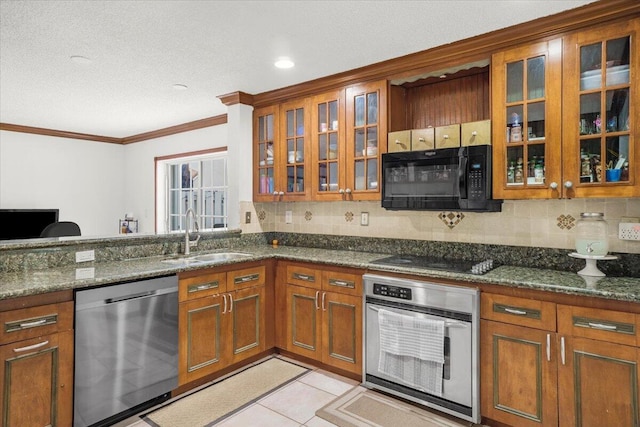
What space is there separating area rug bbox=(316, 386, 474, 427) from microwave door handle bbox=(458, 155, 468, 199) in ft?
4.71

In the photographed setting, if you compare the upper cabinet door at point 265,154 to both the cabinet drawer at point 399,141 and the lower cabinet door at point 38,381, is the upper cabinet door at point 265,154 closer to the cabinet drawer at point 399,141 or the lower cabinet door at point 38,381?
the cabinet drawer at point 399,141

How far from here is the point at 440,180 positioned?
2666 millimetres

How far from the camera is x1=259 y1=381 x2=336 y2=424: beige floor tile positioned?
241 cm

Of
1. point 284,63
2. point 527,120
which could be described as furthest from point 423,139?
point 284,63

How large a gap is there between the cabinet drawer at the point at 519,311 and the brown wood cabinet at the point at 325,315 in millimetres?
899

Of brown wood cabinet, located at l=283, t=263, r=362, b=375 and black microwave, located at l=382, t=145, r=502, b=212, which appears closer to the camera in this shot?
black microwave, located at l=382, t=145, r=502, b=212

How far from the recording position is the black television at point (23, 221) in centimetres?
509

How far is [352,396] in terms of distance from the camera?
2609 mm

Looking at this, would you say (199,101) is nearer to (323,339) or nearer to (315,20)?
(315,20)

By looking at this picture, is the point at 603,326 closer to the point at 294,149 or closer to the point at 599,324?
the point at 599,324

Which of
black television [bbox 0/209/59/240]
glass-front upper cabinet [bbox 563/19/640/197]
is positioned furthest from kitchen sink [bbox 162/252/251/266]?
black television [bbox 0/209/59/240]

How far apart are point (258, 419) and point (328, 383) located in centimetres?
65

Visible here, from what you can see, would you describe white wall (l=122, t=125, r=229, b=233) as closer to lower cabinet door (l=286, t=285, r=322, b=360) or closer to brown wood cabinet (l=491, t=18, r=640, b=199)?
lower cabinet door (l=286, t=285, r=322, b=360)

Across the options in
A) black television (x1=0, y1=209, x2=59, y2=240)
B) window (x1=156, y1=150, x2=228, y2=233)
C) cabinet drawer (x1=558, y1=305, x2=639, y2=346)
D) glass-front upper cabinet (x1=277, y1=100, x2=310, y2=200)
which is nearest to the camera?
cabinet drawer (x1=558, y1=305, x2=639, y2=346)
